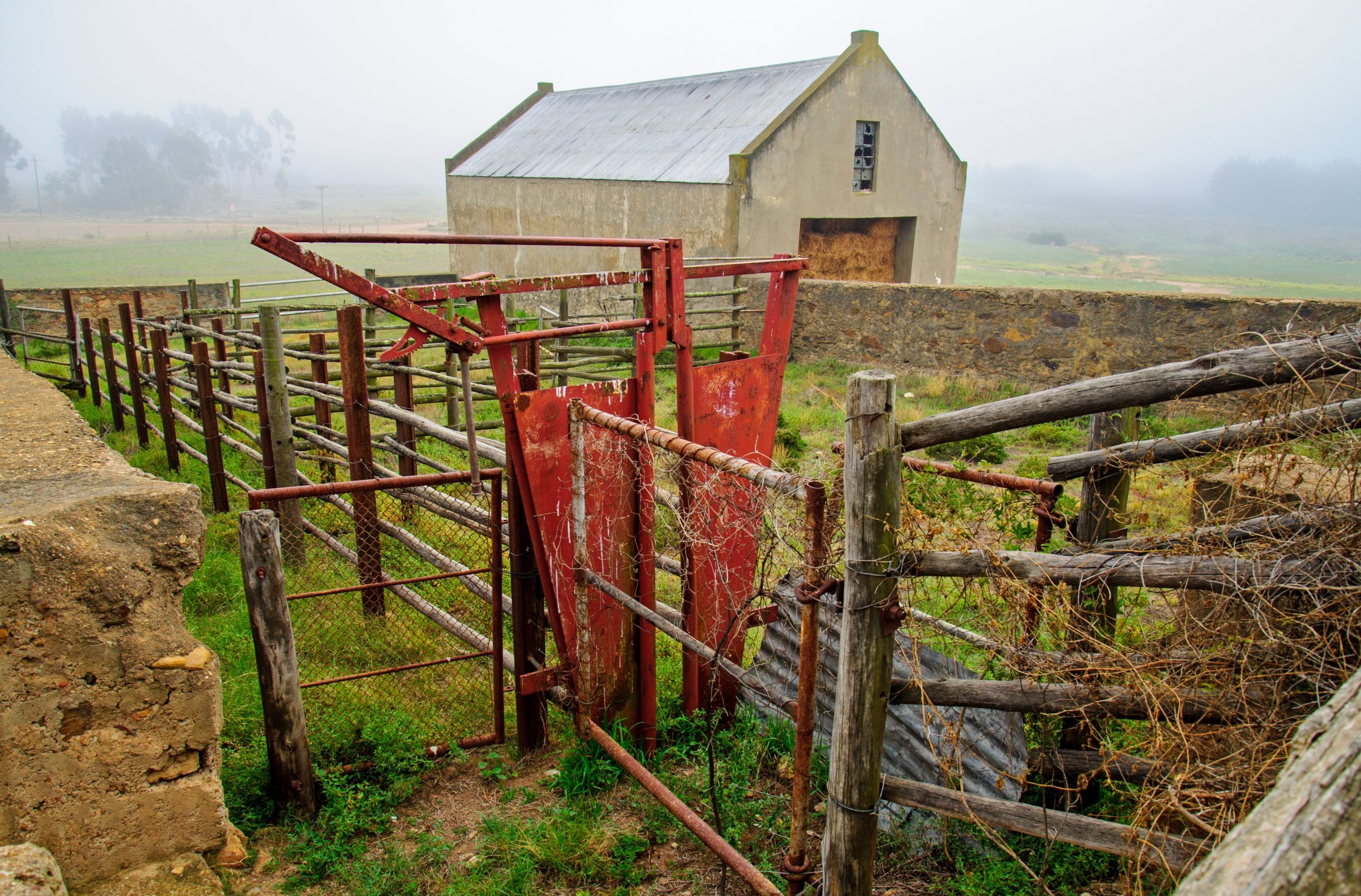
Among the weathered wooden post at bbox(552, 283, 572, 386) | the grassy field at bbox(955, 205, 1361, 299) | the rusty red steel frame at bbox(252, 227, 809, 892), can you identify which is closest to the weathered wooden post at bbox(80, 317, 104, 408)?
the weathered wooden post at bbox(552, 283, 572, 386)

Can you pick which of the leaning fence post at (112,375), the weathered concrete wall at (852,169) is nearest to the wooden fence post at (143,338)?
the leaning fence post at (112,375)

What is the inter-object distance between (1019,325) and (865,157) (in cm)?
758

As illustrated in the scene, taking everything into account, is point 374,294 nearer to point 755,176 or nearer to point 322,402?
point 322,402

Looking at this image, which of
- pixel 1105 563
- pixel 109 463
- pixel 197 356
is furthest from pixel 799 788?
pixel 197 356

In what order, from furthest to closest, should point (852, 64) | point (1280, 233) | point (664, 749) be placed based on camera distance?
point (1280, 233) → point (852, 64) → point (664, 749)

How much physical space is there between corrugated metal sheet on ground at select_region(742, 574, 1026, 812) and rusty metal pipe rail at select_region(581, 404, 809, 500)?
0.55m

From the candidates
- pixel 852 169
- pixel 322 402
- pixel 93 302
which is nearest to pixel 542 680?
pixel 322 402

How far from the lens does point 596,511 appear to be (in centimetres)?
354

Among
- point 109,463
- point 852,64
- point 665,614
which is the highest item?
point 852,64

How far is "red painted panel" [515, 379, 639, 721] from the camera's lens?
3414 mm

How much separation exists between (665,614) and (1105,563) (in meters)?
2.13

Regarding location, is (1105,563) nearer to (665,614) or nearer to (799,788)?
(799,788)

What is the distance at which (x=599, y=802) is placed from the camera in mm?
3434

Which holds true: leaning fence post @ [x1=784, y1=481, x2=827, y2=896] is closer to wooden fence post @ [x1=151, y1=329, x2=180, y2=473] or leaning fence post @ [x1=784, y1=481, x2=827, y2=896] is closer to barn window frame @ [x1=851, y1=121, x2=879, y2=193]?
wooden fence post @ [x1=151, y1=329, x2=180, y2=473]
